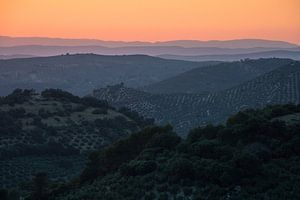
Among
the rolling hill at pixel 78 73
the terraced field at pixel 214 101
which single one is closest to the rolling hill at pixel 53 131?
the terraced field at pixel 214 101

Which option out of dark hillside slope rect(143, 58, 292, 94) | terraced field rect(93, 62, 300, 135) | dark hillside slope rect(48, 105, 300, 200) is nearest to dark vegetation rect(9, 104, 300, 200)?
dark hillside slope rect(48, 105, 300, 200)

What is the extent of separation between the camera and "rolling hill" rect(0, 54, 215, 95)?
557 feet

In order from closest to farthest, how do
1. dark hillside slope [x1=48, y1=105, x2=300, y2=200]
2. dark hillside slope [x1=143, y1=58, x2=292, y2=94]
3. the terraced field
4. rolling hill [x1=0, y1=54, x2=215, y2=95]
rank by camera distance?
1. dark hillside slope [x1=48, y1=105, x2=300, y2=200]
2. the terraced field
3. dark hillside slope [x1=143, y1=58, x2=292, y2=94]
4. rolling hill [x1=0, y1=54, x2=215, y2=95]

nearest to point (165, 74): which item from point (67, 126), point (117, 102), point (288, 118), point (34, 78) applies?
point (34, 78)

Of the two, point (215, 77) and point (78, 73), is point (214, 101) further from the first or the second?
point (78, 73)

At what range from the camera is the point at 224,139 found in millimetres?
31094

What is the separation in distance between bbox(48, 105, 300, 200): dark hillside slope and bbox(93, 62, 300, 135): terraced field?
37803mm

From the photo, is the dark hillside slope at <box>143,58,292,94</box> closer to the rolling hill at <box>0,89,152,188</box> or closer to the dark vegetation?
the rolling hill at <box>0,89,152,188</box>

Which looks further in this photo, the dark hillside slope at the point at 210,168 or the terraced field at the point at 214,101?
the terraced field at the point at 214,101

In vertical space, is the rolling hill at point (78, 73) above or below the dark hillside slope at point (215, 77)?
below

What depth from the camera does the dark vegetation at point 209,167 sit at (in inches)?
965

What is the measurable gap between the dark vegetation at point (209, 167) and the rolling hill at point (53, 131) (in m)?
12.4

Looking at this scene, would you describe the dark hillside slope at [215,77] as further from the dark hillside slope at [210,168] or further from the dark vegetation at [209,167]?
the dark hillside slope at [210,168]

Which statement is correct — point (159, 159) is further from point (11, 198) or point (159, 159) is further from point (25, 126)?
point (25, 126)
